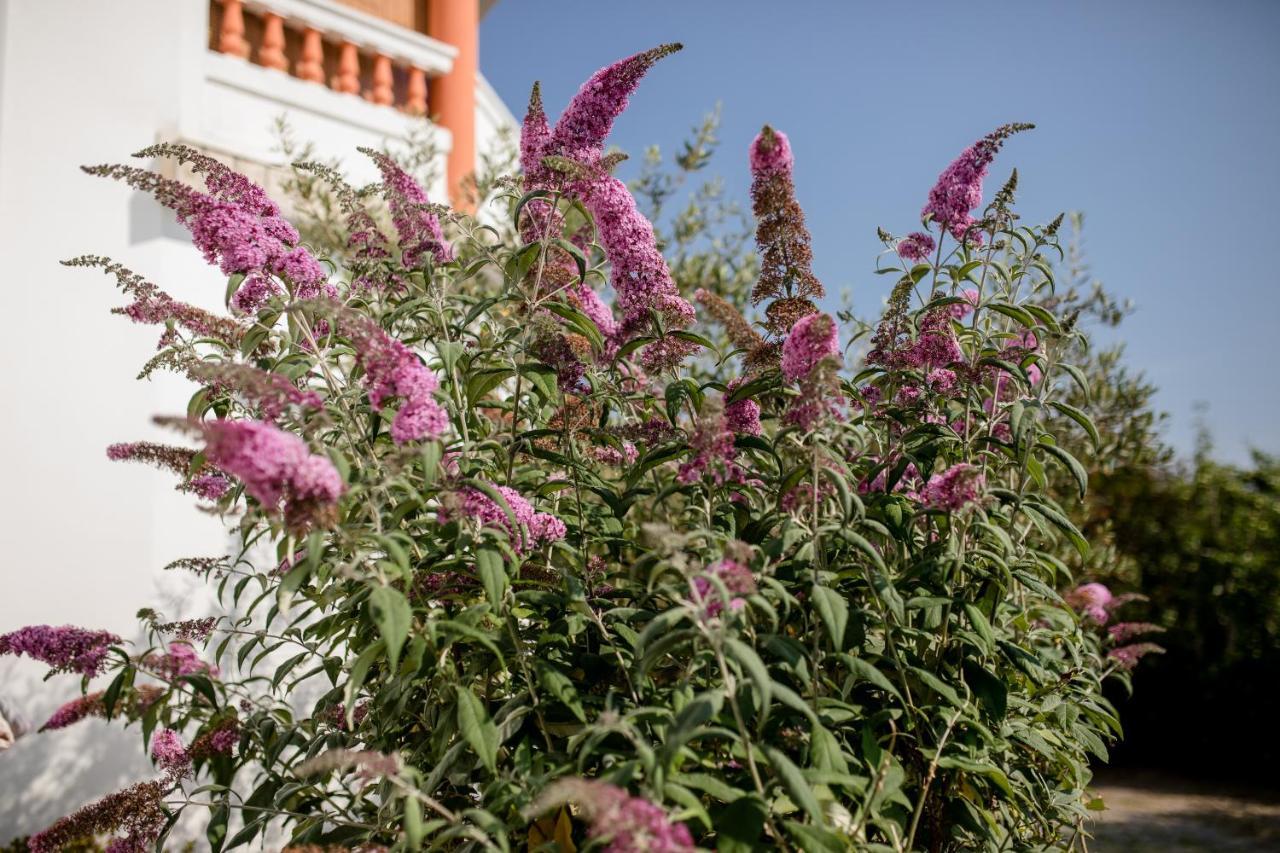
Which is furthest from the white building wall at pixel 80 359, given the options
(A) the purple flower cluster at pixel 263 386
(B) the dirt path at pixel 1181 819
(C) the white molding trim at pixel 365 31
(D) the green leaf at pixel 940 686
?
(B) the dirt path at pixel 1181 819

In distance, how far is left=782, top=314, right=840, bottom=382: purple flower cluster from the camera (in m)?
1.76

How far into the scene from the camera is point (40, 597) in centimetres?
373

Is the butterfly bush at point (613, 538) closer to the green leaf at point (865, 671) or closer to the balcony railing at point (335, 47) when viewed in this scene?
the green leaf at point (865, 671)

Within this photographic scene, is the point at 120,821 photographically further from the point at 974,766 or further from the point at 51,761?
the point at 974,766

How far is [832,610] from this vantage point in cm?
166

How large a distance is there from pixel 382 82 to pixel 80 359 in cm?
241

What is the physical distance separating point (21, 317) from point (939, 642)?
12.9ft

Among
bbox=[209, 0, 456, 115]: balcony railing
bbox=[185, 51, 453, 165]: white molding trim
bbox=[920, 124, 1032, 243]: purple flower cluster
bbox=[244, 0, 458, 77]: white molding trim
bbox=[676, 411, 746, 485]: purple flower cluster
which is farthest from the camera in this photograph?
bbox=[244, 0, 458, 77]: white molding trim

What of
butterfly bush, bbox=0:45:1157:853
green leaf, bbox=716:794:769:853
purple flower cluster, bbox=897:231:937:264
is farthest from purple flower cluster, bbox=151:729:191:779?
purple flower cluster, bbox=897:231:937:264

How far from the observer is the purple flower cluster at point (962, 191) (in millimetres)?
2307

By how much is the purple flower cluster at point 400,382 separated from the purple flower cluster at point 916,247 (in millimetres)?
1442

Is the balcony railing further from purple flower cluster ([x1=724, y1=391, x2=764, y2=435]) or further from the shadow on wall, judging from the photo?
purple flower cluster ([x1=724, y1=391, x2=764, y2=435])

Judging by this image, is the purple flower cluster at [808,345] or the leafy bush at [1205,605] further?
the leafy bush at [1205,605]

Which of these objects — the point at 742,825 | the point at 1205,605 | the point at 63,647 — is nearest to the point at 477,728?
the point at 742,825
